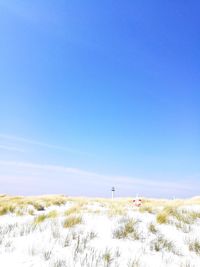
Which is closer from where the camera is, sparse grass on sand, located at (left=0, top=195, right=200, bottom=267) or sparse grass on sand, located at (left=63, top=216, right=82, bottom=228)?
sparse grass on sand, located at (left=0, top=195, right=200, bottom=267)

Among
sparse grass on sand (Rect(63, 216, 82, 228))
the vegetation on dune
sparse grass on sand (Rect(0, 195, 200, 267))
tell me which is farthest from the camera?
sparse grass on sand (Rect(63, 216, 82, 228))

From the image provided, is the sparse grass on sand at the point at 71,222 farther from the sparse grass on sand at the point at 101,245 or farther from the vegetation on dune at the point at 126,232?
the vegetation on dune at the point at 126,232

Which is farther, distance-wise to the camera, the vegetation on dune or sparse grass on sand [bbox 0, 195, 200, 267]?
the vegetation on dune

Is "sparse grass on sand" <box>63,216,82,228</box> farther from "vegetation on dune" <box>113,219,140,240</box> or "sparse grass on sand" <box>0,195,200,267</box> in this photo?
"vegetation on dune" <box>113,219,140,240</box>

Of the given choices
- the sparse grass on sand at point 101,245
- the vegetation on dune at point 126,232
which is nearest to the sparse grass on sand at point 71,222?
the sparse grass on sand at point 101,245

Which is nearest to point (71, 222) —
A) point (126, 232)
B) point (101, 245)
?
point (126, 232)

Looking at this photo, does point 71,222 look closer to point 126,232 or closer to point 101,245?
point 126,232

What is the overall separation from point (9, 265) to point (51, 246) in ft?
3.28

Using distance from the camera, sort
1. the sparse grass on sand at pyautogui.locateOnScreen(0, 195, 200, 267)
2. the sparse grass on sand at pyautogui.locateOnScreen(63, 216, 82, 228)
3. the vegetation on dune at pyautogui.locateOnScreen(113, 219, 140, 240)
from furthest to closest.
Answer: the sparse grass on sand at pyautogui.locateOnScreen(63, 216, 82, 228) → the vegetation on dune at pyautogui.locateOnScreen(113, 219, 140, 240) → the sparse grass on sand at pyautogui.locateOnScreen(0, 195, 200, 267)

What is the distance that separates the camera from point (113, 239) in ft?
16.1

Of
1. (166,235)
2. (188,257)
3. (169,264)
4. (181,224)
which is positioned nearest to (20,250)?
(169,264)

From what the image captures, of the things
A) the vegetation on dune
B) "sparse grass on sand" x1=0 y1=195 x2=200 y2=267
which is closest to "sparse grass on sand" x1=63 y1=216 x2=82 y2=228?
"sparse grass on sand" x1=0 y1=195 x2=200 y2=267

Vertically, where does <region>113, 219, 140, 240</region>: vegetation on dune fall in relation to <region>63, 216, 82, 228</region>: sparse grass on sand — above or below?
below

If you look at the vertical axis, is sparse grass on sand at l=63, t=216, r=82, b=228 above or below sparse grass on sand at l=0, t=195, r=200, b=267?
above
